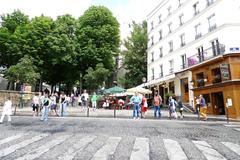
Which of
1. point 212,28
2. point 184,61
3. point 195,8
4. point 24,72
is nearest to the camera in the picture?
point 212,28

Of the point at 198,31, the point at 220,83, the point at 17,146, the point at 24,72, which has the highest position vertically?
the point at 198,31

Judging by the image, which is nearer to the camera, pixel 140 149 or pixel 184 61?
pixel 140 149

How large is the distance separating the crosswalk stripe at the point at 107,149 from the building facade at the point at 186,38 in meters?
16.7

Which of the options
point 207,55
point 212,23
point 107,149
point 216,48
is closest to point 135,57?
point 212,23

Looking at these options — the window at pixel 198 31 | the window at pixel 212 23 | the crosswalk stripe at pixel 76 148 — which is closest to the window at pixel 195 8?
the window at pixel 198 31

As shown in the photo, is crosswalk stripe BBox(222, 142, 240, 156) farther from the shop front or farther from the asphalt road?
the shop front

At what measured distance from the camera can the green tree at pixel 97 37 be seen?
38.7m

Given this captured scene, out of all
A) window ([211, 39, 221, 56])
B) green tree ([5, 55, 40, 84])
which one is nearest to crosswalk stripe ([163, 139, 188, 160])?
window ([211, 39, 221, 56])

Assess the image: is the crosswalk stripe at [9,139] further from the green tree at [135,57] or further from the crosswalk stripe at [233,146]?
the green tree at [135,57]

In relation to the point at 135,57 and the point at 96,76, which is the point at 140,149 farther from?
the point at 135,57

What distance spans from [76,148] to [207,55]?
20.6 meters

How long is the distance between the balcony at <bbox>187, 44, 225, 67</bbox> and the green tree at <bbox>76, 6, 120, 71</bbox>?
15.7 meters

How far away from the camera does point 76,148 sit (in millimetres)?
7172

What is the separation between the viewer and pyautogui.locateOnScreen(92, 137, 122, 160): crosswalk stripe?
6.30 meters
